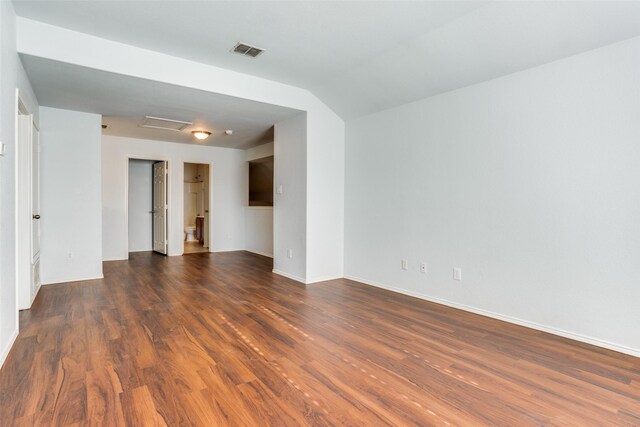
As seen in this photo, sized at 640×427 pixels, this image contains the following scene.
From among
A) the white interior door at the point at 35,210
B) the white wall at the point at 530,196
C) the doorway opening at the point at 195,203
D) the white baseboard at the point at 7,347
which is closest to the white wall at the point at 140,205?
the doorway opening at the point at 195,203

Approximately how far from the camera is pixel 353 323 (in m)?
3.13

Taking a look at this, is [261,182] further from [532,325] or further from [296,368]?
[532,325]

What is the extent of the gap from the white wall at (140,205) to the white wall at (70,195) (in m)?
2.96

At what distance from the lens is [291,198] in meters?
5.00

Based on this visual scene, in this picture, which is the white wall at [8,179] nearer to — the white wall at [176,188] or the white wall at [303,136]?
the white wall at [303,136]

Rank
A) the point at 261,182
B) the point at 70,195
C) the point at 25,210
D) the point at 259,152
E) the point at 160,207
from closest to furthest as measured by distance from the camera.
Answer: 1. the point at 25,210
2. the point at 70,195
3. the point at 160,207
4. the point at 259,152
5. the point at 261,182

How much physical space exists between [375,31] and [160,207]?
Answer: 6.00 meters

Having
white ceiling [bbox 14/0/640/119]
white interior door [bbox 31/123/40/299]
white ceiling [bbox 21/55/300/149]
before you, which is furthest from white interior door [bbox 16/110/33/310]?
white ceiling [bbox 14/0/640/119]

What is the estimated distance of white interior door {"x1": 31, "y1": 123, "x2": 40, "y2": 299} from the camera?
3.75m

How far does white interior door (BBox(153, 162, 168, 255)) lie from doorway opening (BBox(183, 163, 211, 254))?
3.86 feet

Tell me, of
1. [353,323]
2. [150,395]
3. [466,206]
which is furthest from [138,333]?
[466,206]

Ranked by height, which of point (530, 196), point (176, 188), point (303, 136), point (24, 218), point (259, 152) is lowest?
point (24, 218)

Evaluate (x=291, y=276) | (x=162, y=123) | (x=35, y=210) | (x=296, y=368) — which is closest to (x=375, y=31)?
(x=296, y=368)

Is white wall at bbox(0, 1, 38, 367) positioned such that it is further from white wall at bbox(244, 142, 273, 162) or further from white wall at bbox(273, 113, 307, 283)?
white wall at bbox(244, 142, 273, 162)
